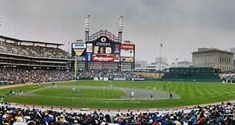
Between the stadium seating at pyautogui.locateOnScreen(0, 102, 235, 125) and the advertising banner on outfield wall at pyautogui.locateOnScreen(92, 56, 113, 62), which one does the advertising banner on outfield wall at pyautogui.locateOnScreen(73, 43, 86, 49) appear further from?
the stadium seating at pyautogui.locateOnScreen(0, 102, 235, 125)

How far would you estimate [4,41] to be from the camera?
105 metres

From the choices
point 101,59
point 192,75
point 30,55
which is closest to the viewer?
point 30,55

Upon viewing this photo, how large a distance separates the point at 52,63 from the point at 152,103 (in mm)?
84367

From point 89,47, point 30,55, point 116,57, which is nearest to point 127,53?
point 116,57

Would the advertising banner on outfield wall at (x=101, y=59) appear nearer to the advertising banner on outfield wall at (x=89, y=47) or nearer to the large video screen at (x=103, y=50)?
the large video screen at (x=103, y=50)

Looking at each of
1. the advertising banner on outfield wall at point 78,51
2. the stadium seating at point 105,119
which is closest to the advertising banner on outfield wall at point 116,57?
the advertising banner on outfield wall at point 78,51

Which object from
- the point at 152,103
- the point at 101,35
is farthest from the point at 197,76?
the point at 152,103

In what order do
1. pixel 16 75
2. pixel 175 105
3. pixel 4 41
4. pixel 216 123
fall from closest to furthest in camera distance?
1. pixel 216 123
2. pixel 175 105
3. pixel 16 75
4. pixel 4 41

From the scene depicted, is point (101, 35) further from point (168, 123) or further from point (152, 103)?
point (168, 123)

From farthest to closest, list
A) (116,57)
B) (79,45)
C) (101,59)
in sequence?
(79,45) < (116,57) < (101,59)

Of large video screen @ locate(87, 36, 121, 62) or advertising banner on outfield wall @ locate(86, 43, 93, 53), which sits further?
advertising banner on outfield wall @ locate(86, 43, 93, 53)

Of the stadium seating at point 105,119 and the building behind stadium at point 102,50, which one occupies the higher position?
the building behind stadium at point 102,50

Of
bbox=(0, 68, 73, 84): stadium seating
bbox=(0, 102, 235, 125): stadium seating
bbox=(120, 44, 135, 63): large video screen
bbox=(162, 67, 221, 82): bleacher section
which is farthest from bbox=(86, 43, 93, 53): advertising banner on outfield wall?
bbox=(0, 102, 235, 125): stadium seating

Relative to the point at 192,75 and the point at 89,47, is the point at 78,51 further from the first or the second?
the point at 192,75
